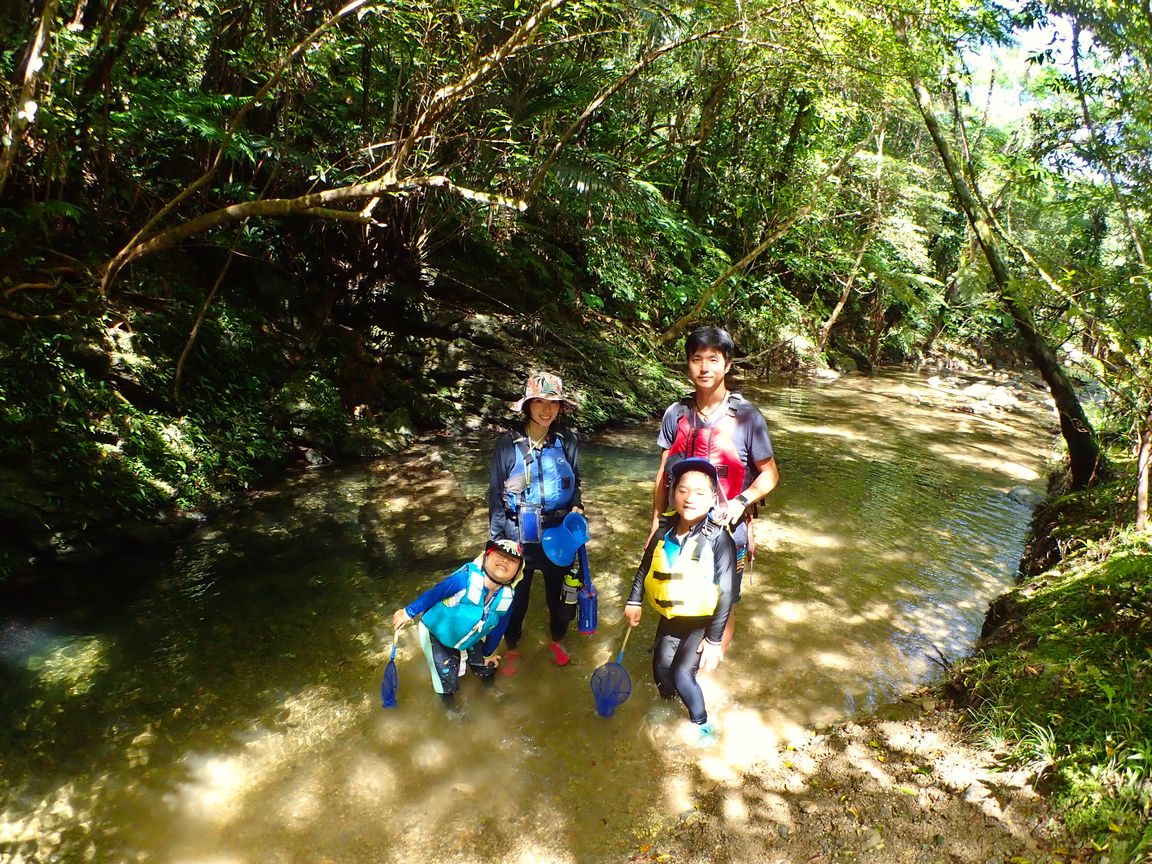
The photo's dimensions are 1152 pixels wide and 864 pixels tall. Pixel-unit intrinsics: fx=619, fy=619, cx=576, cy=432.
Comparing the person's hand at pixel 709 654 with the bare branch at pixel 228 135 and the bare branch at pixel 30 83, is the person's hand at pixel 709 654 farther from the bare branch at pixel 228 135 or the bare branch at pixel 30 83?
the bare branch at pixel 228 135

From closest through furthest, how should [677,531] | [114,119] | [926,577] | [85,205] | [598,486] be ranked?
1. [677,531]
2. [926,577]
3. [114,119]
4. [85,205]
5. [598,486]

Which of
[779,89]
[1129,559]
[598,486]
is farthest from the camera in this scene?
[779,89]

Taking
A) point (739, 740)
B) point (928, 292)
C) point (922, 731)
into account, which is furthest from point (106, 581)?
point (928, 292)

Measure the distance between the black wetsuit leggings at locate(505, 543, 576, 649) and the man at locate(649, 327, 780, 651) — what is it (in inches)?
29.4

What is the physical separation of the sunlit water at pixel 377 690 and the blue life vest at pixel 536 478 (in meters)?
1.19

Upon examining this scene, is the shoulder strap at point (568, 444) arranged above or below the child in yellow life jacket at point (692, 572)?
above

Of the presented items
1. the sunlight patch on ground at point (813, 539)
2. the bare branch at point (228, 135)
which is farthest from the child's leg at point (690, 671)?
the bare branch at point (228, 135)

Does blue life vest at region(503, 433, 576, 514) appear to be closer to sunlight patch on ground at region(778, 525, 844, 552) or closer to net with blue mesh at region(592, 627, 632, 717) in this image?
net with blue mesh at region(592, 627, 632, 717)

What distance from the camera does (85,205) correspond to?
703cm

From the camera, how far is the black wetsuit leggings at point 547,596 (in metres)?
3.65

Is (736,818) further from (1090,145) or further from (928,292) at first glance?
(928,292)

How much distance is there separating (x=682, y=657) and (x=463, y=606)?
3.81 ft

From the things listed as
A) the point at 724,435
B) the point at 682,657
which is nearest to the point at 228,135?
the point at 724,435

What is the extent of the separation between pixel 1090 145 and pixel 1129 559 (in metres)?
6.02
